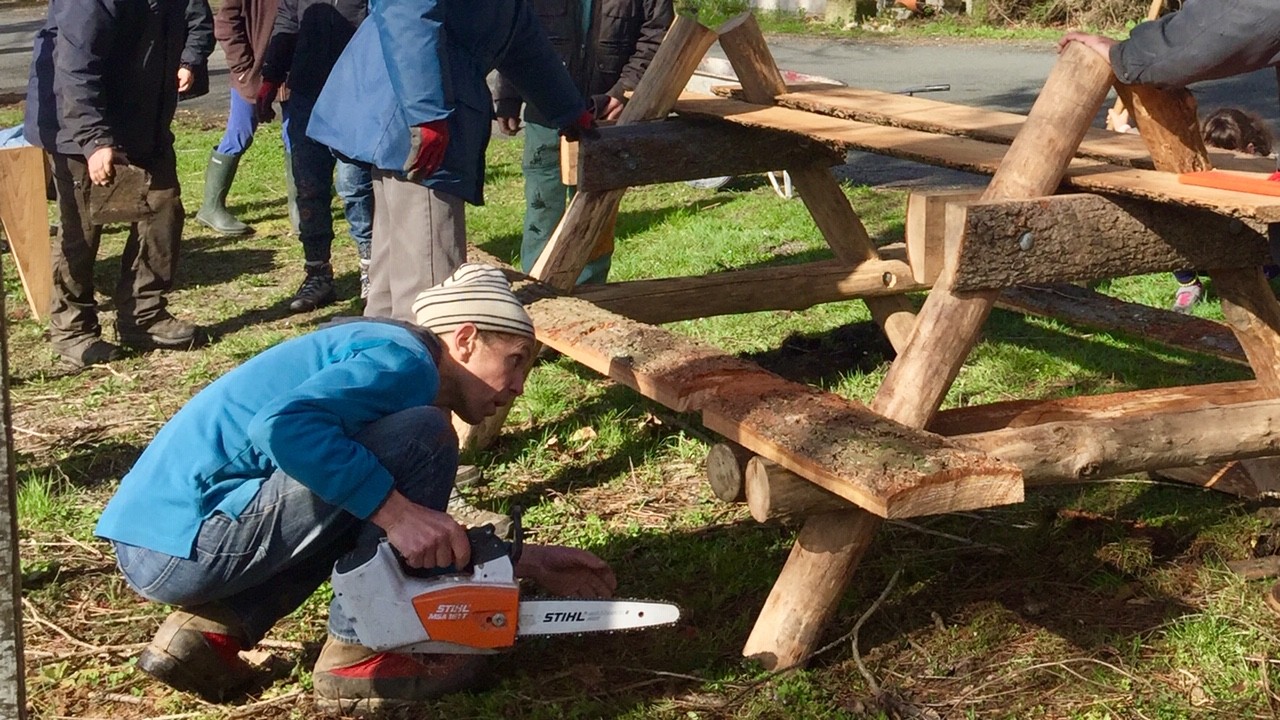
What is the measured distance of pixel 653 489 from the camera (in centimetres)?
440

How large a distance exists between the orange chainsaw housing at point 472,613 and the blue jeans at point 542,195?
3117 millimetres

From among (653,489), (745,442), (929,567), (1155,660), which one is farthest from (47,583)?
(1155,660)

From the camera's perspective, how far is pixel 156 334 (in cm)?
614

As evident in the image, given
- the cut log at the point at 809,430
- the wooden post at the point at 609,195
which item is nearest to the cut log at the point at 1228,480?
the cut log at the point at 809,430

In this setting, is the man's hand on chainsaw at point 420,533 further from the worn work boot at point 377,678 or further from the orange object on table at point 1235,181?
the orange object on table at point 1235,181

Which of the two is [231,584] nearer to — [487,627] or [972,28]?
[487,627]

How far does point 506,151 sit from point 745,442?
334 inches

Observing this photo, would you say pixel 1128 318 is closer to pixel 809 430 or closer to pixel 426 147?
pixel 809 430

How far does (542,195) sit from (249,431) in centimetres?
350

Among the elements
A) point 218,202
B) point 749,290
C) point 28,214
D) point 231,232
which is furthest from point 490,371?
point 218,202

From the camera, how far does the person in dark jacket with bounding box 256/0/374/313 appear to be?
20.6 feet

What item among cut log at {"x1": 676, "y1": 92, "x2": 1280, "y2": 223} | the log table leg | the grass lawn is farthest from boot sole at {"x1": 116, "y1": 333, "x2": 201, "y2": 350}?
the log table leg

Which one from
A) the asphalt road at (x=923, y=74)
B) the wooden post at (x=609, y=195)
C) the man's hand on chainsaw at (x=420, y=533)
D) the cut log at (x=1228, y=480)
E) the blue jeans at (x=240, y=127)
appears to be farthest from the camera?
the asphalt road at (x=923, y=74)

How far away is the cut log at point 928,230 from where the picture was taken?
3234 mm
